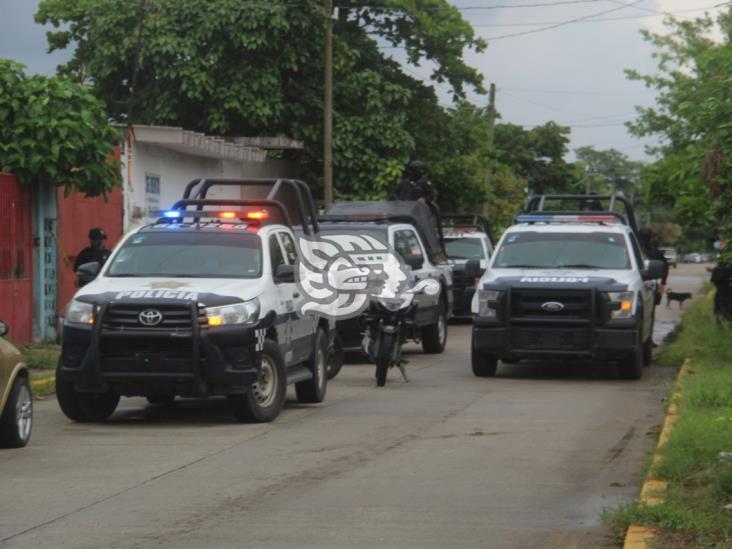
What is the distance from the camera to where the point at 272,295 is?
13.7 metres

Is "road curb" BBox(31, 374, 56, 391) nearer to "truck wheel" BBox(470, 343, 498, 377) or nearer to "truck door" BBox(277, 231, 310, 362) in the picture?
"truck door" BBox(277, 231, 310, 362)

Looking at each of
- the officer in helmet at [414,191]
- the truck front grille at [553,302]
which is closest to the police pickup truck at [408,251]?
the officer in helmet at [414,191]

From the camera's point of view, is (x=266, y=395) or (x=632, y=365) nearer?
(x=266, y=395)

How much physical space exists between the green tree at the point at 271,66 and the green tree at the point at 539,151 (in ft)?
101

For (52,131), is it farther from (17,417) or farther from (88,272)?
(17,417)

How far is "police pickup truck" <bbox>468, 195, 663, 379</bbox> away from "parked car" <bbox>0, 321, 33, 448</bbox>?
743 centimetres

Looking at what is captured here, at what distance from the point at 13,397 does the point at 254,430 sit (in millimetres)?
2396

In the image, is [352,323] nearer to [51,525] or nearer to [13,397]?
[13,397]

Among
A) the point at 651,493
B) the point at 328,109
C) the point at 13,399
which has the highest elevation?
the point at 328,109

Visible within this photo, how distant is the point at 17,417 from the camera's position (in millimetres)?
11672

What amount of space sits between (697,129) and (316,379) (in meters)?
6.34

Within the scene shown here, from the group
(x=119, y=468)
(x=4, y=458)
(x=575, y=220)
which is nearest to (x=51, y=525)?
(x=119, y=468)

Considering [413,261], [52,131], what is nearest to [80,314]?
[413,261]

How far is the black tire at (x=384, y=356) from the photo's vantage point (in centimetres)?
1717
